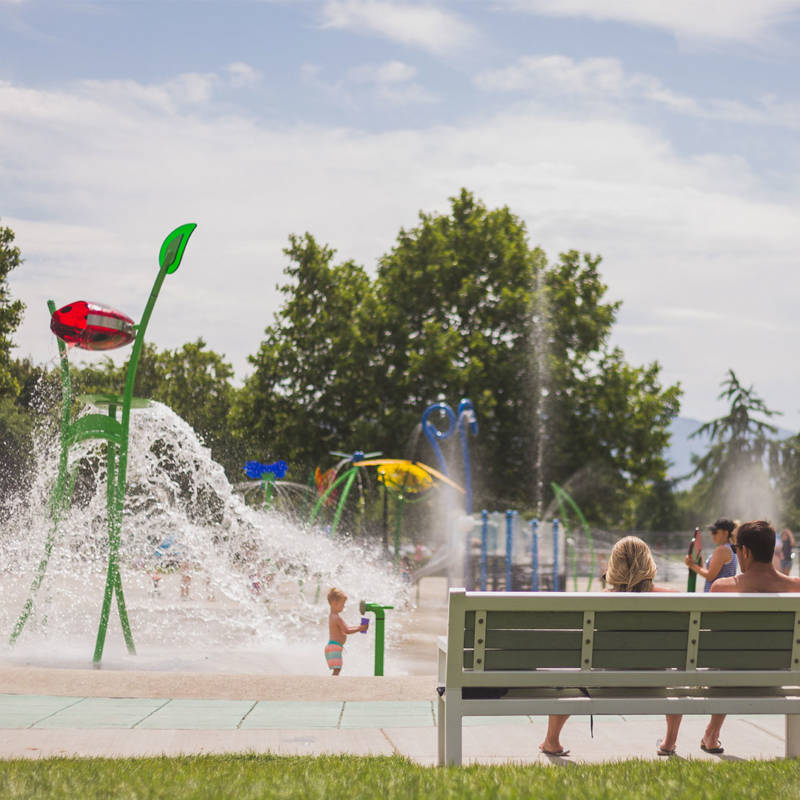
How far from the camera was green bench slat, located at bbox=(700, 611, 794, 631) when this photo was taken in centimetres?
535

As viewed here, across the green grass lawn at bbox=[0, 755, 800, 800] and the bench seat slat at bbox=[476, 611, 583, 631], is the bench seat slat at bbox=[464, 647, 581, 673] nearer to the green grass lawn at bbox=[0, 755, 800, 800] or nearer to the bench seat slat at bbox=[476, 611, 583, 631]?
the bench seat slat at bbox=[476, 611, 583, 631]

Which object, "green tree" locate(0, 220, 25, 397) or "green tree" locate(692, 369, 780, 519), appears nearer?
"green tree" locate(0, 220, 25, 397)

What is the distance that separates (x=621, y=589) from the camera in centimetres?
579

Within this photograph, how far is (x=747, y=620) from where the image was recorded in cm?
539

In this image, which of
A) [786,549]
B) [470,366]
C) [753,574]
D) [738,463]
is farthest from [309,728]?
[738,463]

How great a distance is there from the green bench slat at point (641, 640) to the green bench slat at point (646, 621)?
2cm

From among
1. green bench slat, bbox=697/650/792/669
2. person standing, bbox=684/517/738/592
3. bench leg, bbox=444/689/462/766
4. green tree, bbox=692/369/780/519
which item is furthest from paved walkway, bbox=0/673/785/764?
green tree, bbox=692/369/780/519

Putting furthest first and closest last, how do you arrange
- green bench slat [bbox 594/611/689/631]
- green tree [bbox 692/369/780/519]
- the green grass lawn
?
green tree [bbox 692/369/780/519] < green bench slat [bbox 594/611/689/631] < the green grass lawn

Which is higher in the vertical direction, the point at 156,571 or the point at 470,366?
the point at 470,366

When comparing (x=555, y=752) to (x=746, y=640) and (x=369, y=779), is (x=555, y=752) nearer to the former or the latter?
(x=746, y=640)

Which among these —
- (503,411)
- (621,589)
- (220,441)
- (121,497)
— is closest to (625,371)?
(503,411)

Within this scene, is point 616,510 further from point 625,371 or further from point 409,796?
point 409,796

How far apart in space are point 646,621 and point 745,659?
57cm

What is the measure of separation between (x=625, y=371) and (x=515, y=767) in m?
31.6
